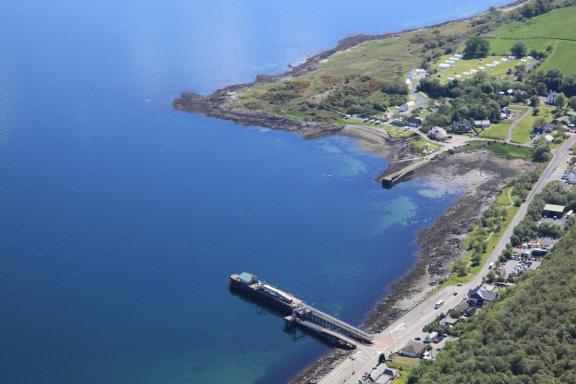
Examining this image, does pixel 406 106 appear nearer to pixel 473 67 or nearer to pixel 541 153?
pixel 473 67

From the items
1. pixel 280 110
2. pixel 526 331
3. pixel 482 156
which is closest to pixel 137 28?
pixel 280 110

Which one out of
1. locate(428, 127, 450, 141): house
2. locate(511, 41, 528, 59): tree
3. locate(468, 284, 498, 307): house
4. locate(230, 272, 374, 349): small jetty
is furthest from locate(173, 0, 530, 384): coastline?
locate(511, 41, 528, 59): tree

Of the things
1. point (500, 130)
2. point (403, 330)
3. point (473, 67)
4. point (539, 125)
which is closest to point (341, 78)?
point (473, 67)

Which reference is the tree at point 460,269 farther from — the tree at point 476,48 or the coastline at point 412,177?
the tree at point 476,48

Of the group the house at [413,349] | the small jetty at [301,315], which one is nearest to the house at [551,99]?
the small jetty at [301,315]

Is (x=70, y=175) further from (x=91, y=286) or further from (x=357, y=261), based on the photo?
(x=357, y=261)

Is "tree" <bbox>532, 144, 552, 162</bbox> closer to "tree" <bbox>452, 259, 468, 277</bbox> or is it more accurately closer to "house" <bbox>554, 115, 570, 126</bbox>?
"house" <bbox>554, 115, 570, 126</bbox>
